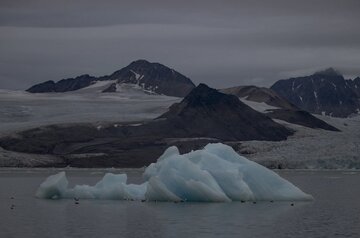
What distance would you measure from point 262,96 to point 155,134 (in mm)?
61300

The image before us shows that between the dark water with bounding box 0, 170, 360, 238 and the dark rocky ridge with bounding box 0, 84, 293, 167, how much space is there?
201 ft

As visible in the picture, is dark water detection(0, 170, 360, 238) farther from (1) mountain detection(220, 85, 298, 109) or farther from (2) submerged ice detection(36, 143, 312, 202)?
(1) mountain detection(220, 85, 298, 109)

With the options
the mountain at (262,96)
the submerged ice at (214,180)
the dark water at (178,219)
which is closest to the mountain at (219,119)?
the mountain at (262,96)

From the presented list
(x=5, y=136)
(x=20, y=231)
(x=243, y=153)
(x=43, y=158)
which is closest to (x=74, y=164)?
(x=43, y=158)

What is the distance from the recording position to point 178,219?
108 feet

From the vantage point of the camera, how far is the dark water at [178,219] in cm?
2911

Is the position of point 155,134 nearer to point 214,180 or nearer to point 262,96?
point 262,96

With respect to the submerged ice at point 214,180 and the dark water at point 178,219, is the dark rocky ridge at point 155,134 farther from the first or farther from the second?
the dark water at point 178,219

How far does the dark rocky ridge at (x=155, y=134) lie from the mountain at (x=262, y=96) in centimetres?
3388

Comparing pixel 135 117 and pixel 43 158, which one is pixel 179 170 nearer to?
pixel 43 158

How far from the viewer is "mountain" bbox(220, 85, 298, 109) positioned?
17001 cm

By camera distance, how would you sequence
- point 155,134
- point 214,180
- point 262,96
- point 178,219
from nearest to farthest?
1. point 178,219
2. point 214,180
3. point 155,134
4. point 262,96

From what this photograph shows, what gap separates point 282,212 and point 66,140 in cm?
8023

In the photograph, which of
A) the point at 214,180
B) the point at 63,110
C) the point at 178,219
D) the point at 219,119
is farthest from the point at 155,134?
the point at 178,219
